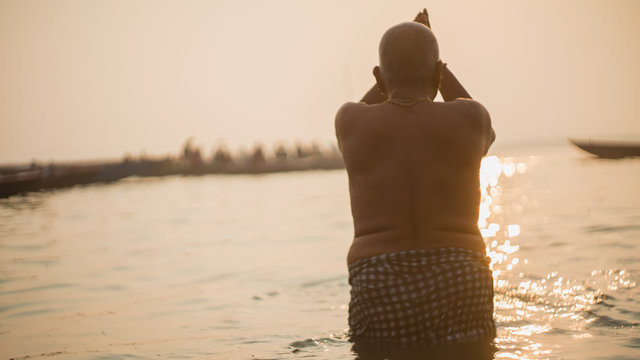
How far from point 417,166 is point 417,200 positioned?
142 mm

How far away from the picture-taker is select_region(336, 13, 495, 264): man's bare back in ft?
9.63

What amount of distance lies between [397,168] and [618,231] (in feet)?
29.7

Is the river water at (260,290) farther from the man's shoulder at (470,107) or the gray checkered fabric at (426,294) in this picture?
the man's shoulder at (470,107)

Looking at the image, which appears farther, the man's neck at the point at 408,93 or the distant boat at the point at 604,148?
the distant boat at the point at 604,148

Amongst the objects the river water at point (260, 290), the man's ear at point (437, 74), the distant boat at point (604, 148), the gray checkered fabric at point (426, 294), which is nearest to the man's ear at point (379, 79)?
the man's ear at point (437, 74)

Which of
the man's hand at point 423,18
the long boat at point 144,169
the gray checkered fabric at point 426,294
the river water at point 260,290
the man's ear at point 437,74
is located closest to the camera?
the gray checkered fabric at point 426,294

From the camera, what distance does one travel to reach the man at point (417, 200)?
9.63 ft

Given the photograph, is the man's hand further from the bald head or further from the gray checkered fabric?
the gray checkered fabric

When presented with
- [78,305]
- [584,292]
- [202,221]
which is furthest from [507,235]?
[202,221]

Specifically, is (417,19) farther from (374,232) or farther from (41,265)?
(41,265)

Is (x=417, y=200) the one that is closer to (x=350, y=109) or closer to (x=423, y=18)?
(x=350, y=109)

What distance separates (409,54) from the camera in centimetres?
298

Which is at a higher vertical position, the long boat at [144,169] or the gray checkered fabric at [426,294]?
the long boat at [144,169]

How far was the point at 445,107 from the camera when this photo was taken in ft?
9.66
